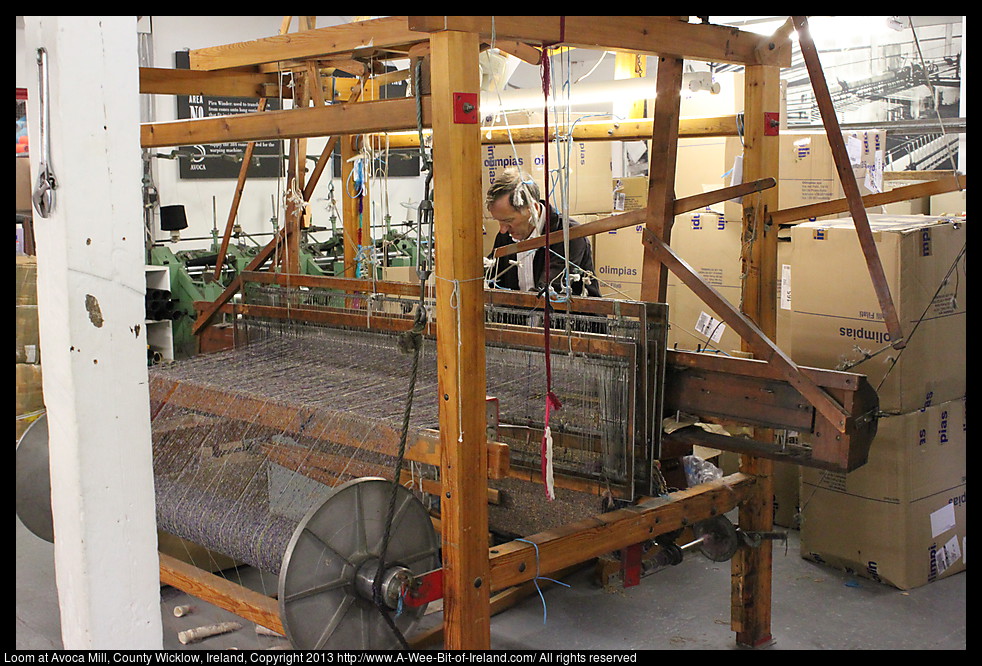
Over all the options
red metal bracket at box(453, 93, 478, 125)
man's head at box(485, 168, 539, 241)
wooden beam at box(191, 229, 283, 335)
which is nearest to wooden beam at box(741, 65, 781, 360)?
man's head at box(485, 168, 539, 241)

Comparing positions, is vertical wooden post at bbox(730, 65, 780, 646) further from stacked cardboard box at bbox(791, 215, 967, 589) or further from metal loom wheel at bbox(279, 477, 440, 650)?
metal loom wheel at bbox(279, 477, 440, 650)

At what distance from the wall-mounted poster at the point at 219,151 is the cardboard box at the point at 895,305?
5050 mm

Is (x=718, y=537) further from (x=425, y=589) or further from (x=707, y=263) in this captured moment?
(x=707, y=263)

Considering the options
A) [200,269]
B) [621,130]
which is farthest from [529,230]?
[200,269]

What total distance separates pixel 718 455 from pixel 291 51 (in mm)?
2763

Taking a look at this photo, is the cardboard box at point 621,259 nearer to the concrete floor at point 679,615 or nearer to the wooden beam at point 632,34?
the concrete floor at point 679,615

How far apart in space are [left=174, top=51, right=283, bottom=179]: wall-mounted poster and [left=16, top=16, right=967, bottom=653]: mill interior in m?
3.45

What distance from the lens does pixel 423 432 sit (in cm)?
261

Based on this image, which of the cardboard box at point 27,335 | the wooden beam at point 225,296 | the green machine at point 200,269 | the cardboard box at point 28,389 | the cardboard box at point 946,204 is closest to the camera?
the wooden beam at point 225,296

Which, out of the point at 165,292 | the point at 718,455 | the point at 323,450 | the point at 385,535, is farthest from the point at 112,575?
the point at 165,292

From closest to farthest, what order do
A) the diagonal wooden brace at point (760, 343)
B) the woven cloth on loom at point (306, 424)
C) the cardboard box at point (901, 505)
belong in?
the diagonal wooden brace at point (760, 343) < the woven cloth on loom at point (306, 424) < the cardboard box at point (901, 505)

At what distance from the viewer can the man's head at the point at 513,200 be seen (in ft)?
13.8

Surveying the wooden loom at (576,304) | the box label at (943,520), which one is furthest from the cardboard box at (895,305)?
the wooden loom at (576,304)

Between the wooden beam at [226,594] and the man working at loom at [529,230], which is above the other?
the man working at loom at [529,230]
